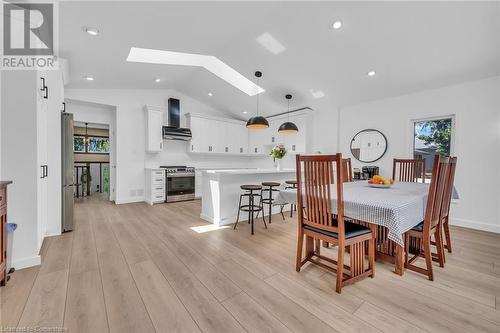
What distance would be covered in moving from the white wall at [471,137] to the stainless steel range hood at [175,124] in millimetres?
5037

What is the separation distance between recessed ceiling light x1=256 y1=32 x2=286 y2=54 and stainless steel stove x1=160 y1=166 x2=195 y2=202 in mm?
3653

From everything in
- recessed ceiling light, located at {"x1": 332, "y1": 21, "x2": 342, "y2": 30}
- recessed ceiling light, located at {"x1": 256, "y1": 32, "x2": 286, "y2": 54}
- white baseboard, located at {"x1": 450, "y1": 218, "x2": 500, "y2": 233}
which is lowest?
white baseboard, located at {"x1": 450, "y1": 218, "x2": 500, "y2": 233}

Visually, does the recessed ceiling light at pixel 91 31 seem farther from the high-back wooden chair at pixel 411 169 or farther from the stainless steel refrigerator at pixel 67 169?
the high-back wooden chair at pixel 411 169

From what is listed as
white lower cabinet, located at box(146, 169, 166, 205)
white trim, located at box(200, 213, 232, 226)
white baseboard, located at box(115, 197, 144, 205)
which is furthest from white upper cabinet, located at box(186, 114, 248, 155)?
white trim, located at box(200, 213, 232, 226)

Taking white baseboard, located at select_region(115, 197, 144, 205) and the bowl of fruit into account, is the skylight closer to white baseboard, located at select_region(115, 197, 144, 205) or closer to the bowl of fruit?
white baseboard, located at select_region(115, 197, 144, 205)

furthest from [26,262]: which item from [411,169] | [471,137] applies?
[471,137]

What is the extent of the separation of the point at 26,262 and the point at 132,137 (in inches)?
157

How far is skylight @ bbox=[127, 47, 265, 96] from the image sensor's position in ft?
12.9

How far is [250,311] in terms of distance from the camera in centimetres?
155

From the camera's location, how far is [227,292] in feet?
5.80

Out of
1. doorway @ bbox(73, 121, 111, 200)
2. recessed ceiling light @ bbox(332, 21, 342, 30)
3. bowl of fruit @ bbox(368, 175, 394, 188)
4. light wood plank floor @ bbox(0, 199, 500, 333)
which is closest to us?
light wood plank floor @ bbox(0, 199, 500, 333)

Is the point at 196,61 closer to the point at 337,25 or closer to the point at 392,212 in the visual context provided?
the point at 337,25

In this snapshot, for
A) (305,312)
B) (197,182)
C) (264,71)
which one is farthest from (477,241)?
(197,182)

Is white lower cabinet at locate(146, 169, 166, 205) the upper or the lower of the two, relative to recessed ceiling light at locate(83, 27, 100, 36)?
lower
